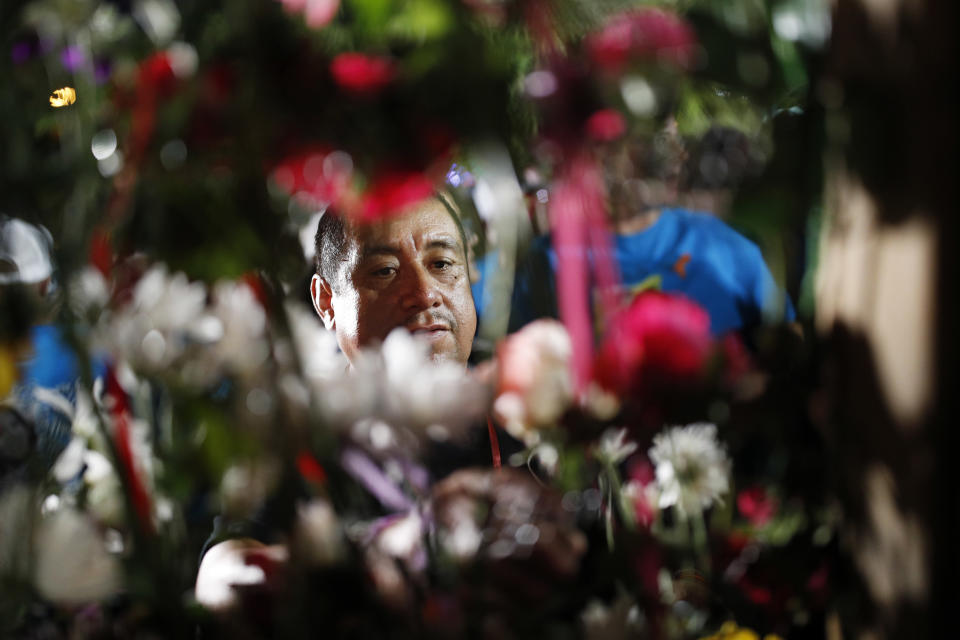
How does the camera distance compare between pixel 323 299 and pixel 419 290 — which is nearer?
pixel 419 290

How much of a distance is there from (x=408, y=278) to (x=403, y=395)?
2.33 ft

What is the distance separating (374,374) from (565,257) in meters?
0.11

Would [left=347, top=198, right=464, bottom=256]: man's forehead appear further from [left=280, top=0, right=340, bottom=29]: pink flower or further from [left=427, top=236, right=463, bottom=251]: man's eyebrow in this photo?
[left=280, top=0, right=340, bottom=29]: pink flower

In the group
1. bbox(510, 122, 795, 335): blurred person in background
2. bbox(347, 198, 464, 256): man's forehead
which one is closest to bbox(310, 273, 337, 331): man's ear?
bbox(347, 198, 464, 256): man's forehead

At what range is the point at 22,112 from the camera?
36 cm

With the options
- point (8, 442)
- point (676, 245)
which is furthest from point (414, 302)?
point (8, 442)

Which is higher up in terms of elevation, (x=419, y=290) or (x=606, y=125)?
(x=606, y=125)

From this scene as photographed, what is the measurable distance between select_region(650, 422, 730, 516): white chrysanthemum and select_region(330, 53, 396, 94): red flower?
1.06 feet

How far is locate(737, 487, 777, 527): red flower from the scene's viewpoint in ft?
1.53

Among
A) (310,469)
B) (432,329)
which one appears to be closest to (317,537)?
(310,469)

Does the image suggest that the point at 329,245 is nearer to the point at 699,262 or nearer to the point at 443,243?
the point at 443,243

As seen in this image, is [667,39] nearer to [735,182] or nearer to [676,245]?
[735,182]

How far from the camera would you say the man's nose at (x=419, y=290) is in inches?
40.1

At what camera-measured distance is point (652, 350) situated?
0.35 metres
